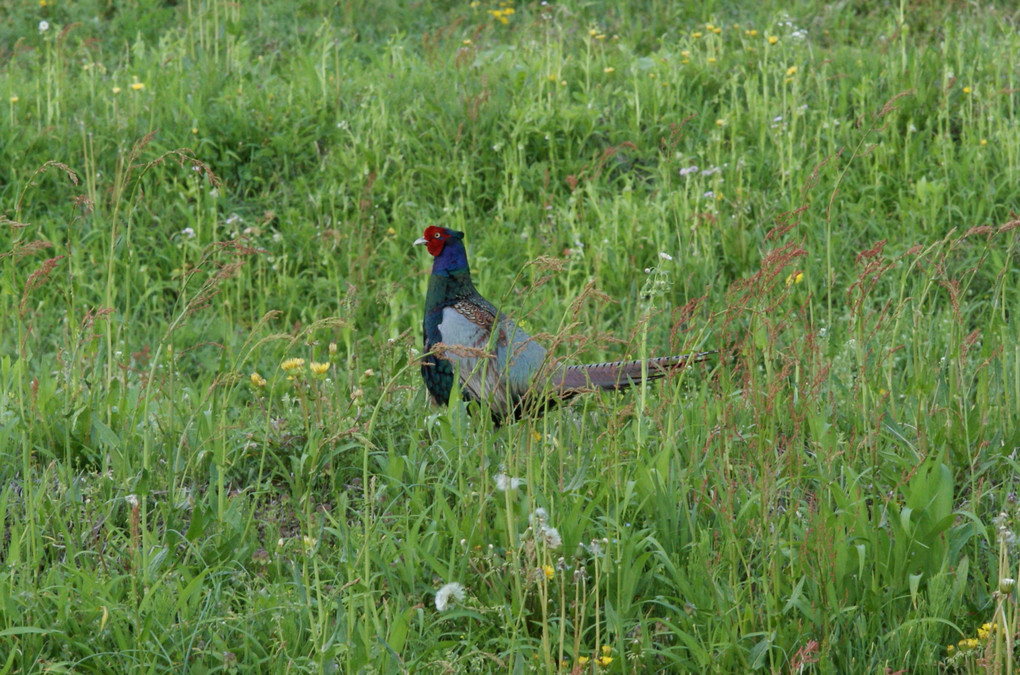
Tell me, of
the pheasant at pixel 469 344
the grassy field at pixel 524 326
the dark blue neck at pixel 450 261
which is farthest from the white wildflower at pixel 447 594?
the dark blue neck at pixel 450 261

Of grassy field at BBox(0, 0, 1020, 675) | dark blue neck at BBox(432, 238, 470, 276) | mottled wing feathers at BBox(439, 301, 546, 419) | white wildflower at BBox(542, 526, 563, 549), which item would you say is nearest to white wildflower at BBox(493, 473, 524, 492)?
grassy field at BBox(0, 0, 1020, 675)

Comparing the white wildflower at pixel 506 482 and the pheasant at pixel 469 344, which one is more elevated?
the white wildflower at pixel 506 482

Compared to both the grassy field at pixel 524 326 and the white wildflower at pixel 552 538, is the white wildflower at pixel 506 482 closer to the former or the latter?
the grassy field at pixel 524 326

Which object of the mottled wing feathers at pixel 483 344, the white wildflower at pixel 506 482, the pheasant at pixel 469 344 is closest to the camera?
the white wildflower at pixel 506 482

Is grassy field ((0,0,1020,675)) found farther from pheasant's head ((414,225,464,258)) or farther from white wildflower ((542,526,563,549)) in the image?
pheasant's head ((414,225,464,258))

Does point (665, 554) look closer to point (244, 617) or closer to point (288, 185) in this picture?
point (244, 617)

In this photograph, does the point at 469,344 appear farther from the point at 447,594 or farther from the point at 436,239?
the point at 447,594

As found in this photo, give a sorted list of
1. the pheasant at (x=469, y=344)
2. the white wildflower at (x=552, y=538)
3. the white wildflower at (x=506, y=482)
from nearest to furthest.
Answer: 1. the white wildflower at (x=552, y=538)
2. the white wildflower at (x=506, y=482)
3. the pheasant at (x=469, y=344)

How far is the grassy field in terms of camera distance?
8.59 ft

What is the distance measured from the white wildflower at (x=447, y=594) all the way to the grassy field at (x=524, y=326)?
0.05 feet

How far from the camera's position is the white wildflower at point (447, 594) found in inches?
95.9

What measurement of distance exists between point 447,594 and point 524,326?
2.30m

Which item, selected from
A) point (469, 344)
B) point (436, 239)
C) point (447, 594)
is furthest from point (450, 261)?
point (447, 594)

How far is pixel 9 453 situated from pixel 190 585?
44.1 inches
